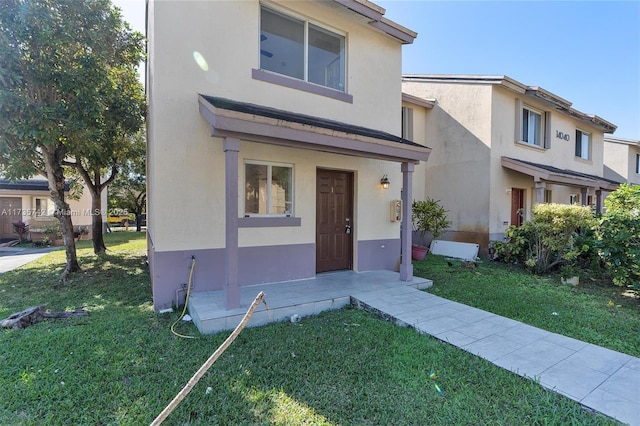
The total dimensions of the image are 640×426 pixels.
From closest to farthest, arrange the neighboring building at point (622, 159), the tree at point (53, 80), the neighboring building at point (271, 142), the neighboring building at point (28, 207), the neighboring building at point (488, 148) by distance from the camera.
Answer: the neighboring building at point (271, 142) < the tree at point (53, 80) < the neighboring building at point (488, 148) < the neighboring building at point (28, 207) < the neighboring building at point (622, 159)

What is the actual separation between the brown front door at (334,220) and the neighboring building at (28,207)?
15.1m

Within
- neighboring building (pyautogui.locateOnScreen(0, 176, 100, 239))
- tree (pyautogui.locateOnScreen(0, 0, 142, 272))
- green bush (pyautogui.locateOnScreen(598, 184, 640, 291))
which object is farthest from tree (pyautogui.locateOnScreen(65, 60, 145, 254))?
green bush (pyautogui.locateOnScreen(598, 184, 640, 291))

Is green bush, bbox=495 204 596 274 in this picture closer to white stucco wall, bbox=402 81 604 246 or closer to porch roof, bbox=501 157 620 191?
white stucco wall, bbox=402 81 604 246

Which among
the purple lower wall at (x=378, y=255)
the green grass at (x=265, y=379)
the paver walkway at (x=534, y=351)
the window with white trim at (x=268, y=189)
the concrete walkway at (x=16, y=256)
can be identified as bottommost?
the concrete walkway at (x=16, y=256)

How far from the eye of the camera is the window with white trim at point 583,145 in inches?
617

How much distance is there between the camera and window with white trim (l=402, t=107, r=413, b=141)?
12406 mm

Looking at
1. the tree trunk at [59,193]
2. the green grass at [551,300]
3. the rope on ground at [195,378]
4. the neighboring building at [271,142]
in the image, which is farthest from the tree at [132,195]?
the rope on ground at [195,378]

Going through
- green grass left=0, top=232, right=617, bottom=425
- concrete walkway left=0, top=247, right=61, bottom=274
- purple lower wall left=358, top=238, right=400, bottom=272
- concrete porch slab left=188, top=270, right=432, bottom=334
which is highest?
purple lower wall left=358, top=238, right=400, bottom=272

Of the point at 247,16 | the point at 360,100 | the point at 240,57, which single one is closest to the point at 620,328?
the point at 360,100

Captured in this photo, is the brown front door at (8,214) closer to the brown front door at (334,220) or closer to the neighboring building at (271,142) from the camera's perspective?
the neighboring building at (271,142)

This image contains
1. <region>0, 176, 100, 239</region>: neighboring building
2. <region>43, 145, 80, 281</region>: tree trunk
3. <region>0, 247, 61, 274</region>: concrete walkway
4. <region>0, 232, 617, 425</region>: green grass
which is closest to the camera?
<region>0, 232, 617, 425</region>: green grass

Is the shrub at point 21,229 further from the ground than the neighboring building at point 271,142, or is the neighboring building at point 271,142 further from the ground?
the neighboring building at point 271,142

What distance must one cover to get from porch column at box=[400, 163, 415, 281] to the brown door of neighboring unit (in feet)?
24.7

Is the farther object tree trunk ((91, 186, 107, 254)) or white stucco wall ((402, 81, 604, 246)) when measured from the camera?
tree trunk ((91, 186, 107, 254))
